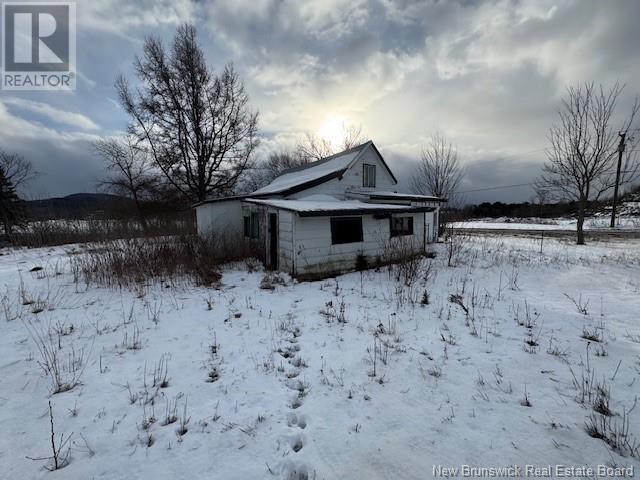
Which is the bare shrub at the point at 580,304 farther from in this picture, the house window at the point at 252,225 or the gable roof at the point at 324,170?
the house window at the point at 252,225

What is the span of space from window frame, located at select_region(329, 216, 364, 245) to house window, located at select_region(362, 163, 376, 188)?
561 centimetres

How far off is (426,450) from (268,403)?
A: 1.71 meters

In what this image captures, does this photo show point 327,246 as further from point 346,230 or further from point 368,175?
point 368,175

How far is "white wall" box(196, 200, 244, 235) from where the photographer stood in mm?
13172

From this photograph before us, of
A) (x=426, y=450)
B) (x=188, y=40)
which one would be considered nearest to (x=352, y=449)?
(x=426, y=450)

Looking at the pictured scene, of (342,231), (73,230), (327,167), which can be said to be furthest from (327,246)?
(73,230)

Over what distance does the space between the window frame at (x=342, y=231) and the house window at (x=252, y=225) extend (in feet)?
14.7

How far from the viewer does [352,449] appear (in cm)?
232

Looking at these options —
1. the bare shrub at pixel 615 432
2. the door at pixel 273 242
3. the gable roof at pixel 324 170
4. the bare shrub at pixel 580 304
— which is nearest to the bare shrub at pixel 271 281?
the door at pixel 273 242

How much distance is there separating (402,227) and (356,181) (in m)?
4.30

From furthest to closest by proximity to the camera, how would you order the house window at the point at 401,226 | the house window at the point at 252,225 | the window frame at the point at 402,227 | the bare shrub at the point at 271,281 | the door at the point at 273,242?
the house window at the point at 252,225 < the house window at the point at 401,226 < the window frame at the point at 402,227 < the door at the point at 273,242 < the bare shrub at the point at 271,281

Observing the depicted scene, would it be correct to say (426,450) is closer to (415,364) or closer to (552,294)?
(415,364)

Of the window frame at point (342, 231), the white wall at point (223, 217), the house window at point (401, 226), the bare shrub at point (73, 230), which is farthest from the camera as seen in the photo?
the bare shrub at point (73, 230)

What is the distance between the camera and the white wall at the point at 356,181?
12664mm
